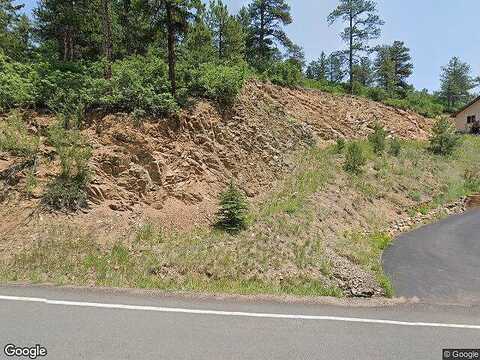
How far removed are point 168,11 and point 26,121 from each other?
24.9 ft

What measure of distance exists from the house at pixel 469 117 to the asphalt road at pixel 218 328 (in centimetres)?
3790

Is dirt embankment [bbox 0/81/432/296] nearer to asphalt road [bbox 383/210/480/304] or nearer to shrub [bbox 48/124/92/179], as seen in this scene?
shrub [bbox 48/124/92/179]

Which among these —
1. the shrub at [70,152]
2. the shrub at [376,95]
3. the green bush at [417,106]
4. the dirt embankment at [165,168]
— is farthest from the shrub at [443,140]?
the shrub at [70,152]

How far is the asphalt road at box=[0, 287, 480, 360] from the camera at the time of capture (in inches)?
178

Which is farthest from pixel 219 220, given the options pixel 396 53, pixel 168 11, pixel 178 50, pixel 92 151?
pixel 396 53

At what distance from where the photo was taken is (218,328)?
518cm

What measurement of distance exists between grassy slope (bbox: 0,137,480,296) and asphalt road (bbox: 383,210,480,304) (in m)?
0.66

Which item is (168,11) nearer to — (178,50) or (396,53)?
(178,50)

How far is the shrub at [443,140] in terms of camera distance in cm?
2484

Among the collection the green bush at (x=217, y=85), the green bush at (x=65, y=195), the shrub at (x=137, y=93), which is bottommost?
the green bush at (x=65, y=195)

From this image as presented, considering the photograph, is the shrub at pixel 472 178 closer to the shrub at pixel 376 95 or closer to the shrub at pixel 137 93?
the shrub at pixel 376 95

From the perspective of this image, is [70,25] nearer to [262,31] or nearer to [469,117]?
[262,31]

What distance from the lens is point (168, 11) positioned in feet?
49.2

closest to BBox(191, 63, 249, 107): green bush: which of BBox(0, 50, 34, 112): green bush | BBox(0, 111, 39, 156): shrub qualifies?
BBox(0, 50, 34, 112): green bush
